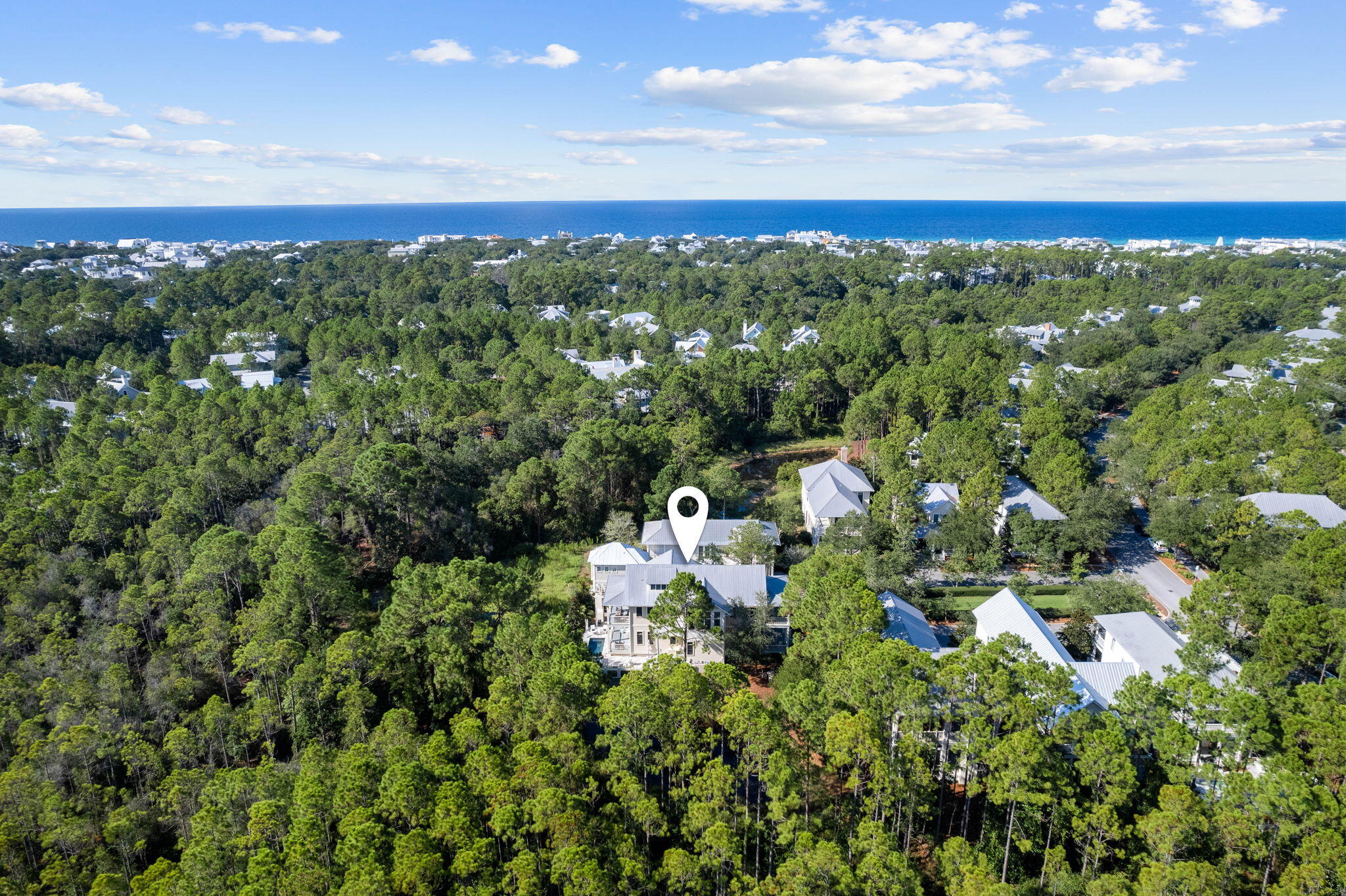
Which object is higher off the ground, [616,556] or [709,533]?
[709,533]

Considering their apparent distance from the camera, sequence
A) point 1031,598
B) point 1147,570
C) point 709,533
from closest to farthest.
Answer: point 1031,598 < point 1147,570 < point 709,533

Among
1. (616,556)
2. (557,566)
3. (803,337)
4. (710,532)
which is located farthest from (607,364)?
(616,556)

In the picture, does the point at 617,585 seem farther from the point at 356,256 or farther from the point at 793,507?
the point at 356,256

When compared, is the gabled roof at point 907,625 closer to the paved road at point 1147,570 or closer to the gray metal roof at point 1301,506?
the paved road at point 1147,570

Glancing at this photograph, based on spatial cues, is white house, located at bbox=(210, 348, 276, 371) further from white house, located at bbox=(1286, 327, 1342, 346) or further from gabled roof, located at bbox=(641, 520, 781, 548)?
white house, located at bbox=(1286, 327, 1342, 346)

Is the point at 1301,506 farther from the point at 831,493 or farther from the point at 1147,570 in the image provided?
the point at 831,493

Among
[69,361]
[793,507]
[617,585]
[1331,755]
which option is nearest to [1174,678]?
[1331,755]
